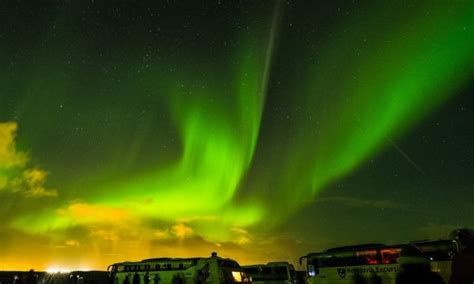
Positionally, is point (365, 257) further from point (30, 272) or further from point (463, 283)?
point (463, 283)

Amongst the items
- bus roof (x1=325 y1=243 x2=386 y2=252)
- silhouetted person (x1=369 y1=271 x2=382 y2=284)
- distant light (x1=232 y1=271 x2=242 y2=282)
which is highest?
bus roof (x1=325 y1=243 x2=386 y2=252)

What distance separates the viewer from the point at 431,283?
4223 millimetres

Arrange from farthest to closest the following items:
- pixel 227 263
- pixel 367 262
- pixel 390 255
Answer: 1. pixel 227 263
2. pixel 367 262
3. pixel 390 255

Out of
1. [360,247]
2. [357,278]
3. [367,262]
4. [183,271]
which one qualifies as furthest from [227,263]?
[367,262]

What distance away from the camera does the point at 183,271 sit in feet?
102

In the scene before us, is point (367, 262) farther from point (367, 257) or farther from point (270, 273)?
point (270, 273)

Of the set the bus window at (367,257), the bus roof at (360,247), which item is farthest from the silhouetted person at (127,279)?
the bus window at (367,257)

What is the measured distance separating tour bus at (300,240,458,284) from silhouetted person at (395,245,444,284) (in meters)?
25.5

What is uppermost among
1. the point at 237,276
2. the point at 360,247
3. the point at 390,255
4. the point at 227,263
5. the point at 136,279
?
the point at 360,247

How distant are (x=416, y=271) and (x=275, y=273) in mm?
Answer: 40032

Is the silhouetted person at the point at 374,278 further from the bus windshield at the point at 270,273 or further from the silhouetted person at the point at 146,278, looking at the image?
the silhouetted person at the point at 146,278

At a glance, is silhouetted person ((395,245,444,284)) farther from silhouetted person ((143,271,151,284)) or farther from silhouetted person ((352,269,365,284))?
silhouetted person ((143,271,151,284))

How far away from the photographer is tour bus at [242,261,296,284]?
4156 centimetres

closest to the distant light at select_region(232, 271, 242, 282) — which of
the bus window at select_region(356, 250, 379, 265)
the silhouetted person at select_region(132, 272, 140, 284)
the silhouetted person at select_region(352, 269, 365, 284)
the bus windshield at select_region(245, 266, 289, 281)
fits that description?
the silhouetted person at select_region(132, 272, 140, 284)
